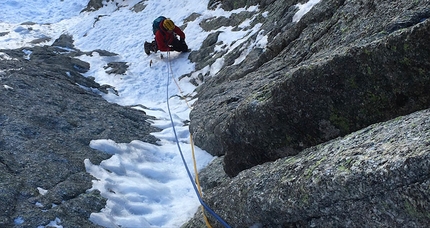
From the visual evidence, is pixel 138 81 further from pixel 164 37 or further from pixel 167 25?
pixel 167 25

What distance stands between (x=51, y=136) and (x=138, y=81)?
7.16 metres

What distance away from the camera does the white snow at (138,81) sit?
7102mm

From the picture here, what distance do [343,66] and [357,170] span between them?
6.06ft

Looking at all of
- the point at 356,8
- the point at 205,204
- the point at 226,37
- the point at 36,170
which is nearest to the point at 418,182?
the point at 205,204

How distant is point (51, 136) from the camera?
340 inches

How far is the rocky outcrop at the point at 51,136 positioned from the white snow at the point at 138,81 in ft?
0.66

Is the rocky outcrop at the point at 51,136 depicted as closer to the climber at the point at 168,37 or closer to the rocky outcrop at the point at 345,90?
the rocky outcrop at the point at 345,90

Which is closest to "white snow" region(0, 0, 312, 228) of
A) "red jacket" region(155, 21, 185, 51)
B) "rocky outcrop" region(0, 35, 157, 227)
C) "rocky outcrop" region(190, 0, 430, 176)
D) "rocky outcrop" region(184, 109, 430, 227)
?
"rocky outcrop" region(0, 35, 157, 227)

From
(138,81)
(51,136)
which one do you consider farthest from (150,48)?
(51,136)

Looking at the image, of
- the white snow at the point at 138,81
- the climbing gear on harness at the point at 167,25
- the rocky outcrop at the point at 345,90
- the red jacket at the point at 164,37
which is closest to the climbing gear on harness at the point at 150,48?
the white snow at the point at 138,81

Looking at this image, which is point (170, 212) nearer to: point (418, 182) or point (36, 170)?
point (36, 170)

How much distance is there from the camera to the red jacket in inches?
645

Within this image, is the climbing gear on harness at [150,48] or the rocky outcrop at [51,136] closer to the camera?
the rocky outcrop at [51,136]

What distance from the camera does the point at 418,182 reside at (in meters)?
2.83
